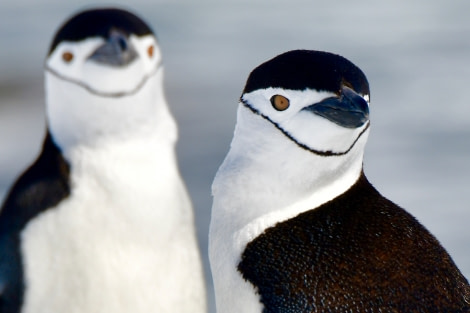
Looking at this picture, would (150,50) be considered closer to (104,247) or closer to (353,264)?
(104,247)

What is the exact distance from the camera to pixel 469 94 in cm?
1656

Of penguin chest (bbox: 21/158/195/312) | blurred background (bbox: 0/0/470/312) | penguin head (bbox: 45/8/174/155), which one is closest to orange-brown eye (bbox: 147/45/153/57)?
penguin head (bbox: 45/8/174/155)

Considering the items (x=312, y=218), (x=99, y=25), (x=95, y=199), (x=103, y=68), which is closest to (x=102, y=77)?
(x=103, y=68)

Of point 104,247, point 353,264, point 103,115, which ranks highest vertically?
point 103,115

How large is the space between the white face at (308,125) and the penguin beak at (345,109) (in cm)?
3

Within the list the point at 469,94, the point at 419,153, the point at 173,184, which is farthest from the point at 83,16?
the point at 469,94

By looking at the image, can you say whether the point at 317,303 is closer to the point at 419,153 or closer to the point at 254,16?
the point at 419,153

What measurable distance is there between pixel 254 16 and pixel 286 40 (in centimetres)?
528

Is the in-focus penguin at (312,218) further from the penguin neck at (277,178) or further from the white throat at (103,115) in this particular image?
the white throat at (103,115)

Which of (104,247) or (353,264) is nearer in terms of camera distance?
(104,247)

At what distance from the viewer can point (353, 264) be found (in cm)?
345

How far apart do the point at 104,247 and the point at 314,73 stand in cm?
83

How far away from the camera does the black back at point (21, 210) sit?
3.09 metres

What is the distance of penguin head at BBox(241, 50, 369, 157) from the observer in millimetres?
3517
